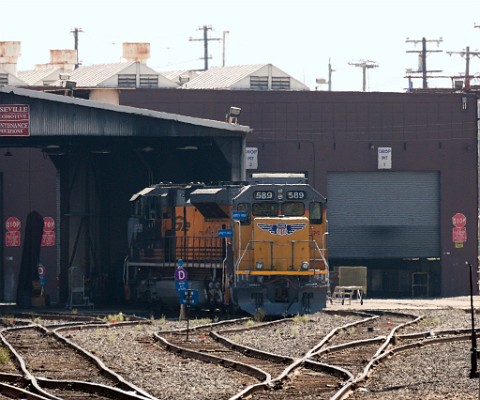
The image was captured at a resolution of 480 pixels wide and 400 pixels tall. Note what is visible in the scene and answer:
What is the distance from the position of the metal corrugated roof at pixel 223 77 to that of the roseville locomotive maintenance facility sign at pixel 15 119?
1084 inches

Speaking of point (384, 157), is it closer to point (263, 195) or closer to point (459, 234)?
point (459, 234)

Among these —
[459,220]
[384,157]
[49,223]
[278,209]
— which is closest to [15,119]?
[278,209]

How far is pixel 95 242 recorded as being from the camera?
134 feet

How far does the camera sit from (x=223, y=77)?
65.6 metres

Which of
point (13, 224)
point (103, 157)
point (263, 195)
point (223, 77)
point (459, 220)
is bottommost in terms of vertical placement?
point (13, 224)

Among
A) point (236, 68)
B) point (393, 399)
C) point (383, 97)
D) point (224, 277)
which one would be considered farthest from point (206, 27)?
point (393, 399)

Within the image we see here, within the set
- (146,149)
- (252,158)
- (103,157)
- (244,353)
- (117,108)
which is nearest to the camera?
(244,353)

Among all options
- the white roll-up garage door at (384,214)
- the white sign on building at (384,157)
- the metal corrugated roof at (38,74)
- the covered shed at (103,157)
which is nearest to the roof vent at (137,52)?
the metal corrugated roof at (38,74)

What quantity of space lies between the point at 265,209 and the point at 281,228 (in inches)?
29.6

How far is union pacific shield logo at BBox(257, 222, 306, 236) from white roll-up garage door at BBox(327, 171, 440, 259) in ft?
68.7

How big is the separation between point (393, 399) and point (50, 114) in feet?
79.8

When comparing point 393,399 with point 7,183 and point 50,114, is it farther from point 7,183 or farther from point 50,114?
point 7,183

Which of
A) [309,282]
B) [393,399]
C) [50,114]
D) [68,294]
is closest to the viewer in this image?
[393,399]

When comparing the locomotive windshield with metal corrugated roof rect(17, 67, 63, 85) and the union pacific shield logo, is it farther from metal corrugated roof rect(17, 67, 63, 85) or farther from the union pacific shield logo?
metal corrugated roof rect(17, 67, 63, 85)
